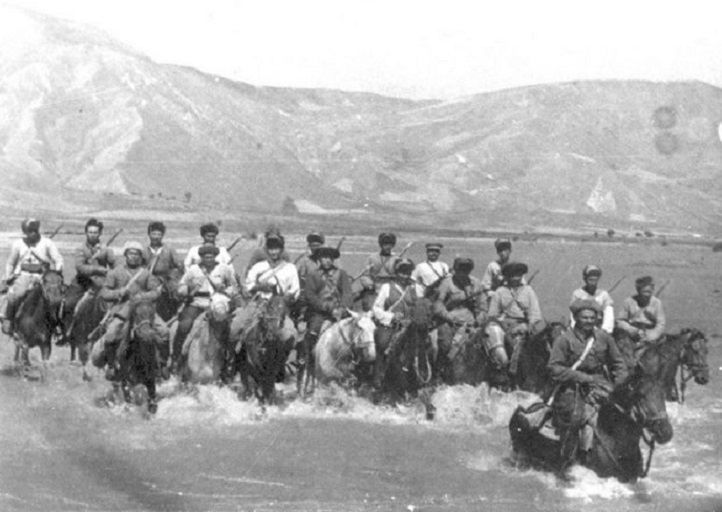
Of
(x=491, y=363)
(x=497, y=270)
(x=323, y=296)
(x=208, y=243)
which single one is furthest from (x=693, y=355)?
(x=208, y=243)

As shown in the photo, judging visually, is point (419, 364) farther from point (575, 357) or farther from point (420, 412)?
point (575, 357)

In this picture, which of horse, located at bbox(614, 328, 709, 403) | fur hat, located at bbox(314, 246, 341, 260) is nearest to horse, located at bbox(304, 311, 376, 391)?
fur hat, located at bbox(314, 246, 341, 260)

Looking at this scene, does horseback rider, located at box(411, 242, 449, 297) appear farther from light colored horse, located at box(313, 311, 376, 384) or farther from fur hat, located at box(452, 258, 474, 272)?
light colored horse, located at box(313, 311, 376, 384)

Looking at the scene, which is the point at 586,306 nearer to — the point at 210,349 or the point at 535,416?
the point at 535,416

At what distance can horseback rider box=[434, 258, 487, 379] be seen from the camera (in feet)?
42.6

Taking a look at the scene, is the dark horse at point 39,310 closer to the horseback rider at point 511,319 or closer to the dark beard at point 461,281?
the dark beard at point 461,281

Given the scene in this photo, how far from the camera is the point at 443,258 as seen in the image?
47.8 m

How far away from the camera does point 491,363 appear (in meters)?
12.8

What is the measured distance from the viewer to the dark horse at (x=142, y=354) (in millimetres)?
11320

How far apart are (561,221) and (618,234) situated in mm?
7436

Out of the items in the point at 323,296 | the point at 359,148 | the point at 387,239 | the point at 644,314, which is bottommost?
the point at 323,296

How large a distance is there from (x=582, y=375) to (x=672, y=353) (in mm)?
2199

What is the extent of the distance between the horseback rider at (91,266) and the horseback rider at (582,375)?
6.92 meters

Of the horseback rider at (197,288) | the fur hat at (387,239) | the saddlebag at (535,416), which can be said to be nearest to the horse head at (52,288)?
the horseback rider at (197,288)
